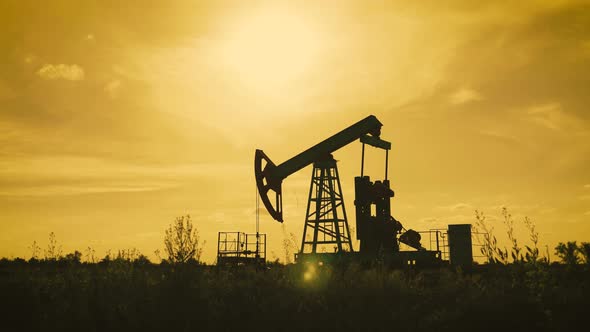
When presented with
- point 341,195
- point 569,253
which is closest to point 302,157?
point 341,195

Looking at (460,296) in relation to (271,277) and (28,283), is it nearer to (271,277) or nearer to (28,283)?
(271,277)

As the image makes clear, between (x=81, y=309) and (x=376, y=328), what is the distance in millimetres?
5017

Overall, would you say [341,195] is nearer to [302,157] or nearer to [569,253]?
[302,157]

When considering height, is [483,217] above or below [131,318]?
above

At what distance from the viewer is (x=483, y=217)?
670 centimetres

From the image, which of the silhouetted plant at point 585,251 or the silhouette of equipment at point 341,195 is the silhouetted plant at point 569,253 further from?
the silhouette of equipment at point 341,195

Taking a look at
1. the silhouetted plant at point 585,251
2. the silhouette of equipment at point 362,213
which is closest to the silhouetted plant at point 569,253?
the silhouetted plant at point 585,251

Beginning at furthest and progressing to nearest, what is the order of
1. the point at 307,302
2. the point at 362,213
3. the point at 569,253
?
1. the point at 362,213
2. the point at 307,302
3. the point at 569,253

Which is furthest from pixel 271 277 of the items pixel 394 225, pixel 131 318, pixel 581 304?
pixel 394 225

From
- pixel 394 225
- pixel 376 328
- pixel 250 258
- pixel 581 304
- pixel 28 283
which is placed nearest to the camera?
pixel 581 304

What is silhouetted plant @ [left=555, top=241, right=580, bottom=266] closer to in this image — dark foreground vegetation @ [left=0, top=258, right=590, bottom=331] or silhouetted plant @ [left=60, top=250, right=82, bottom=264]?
dark foreground vegetation @ [left=0, top=258, right=590, bottom=331]

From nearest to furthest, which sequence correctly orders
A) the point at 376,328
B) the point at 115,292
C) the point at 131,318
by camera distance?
the point at 376,328 < the point at 131,318 < the point at 115,292

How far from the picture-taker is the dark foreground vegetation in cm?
670

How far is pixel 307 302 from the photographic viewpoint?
27.2ft
